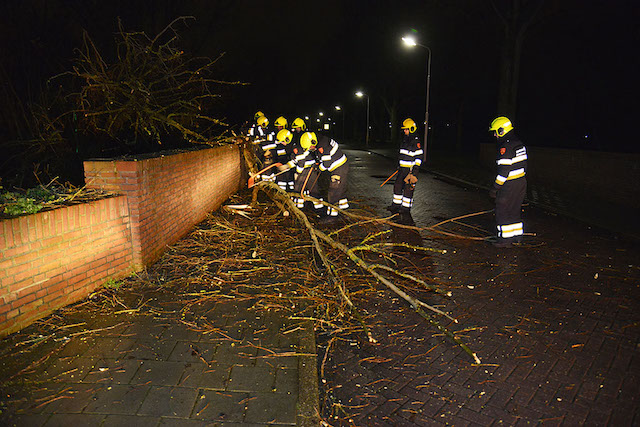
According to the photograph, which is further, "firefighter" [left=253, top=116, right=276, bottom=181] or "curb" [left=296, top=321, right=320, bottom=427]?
"firefighter" [left=253, top=116, right=276, bottom=181]

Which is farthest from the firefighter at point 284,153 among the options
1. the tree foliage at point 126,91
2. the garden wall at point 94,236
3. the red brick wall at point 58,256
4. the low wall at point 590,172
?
the low wall at point 590,172

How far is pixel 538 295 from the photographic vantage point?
5180mm

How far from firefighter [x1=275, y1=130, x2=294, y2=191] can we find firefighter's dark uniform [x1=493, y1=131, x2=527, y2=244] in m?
5.38

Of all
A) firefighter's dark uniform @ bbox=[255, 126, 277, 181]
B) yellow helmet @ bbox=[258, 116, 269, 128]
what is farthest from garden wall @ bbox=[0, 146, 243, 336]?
yellow helmet @ bbox=[258, 116, 269, 128]

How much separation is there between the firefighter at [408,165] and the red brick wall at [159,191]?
14.1 feet

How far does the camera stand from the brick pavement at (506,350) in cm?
312

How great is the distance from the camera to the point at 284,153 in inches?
458

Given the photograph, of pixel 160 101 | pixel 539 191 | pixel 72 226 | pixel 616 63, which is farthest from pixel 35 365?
pixel 616 63

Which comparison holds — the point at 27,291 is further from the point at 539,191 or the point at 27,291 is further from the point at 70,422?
the point at 539,191

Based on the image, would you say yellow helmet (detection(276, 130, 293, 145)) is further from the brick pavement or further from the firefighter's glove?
the brick pavement

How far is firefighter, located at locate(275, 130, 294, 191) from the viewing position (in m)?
10.9

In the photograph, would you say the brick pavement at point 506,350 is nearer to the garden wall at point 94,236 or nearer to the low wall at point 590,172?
the garden wall at point 94,236

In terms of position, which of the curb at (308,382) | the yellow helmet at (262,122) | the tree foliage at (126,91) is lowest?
the curb at (308,382)

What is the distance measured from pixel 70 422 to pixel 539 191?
13.5 metres
